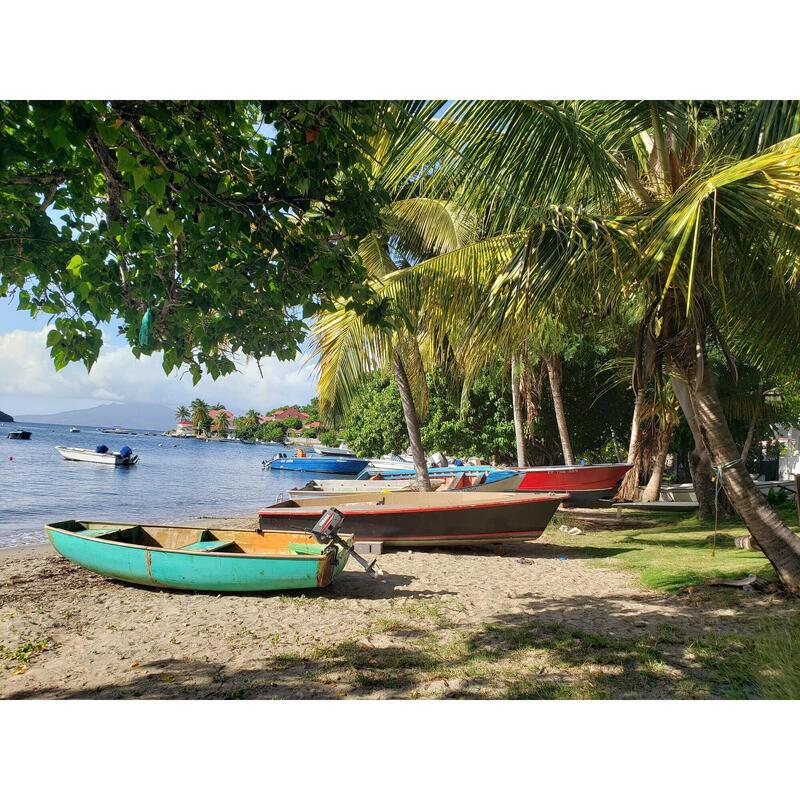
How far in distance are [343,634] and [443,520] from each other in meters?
2.87

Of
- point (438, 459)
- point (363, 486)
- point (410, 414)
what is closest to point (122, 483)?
point (363, 486)

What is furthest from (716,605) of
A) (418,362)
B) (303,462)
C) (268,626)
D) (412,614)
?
(303,462)

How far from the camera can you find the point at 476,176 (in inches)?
133

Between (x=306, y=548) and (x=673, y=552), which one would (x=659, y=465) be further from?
(x=306, y=548)

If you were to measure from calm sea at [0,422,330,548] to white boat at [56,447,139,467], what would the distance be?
0.51 ft

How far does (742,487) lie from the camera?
12.6 feet

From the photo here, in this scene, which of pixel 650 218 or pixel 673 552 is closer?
pixel 650 218

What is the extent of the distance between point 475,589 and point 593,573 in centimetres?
131

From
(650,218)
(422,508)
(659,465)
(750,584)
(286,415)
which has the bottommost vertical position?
(750,584)

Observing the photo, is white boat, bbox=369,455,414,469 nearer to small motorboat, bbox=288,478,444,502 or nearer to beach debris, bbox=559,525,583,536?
small motorboat, bbox=288,478,444,502

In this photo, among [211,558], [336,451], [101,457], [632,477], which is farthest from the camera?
[336,451]

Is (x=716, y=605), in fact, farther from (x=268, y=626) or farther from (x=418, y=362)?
(x=418, y=362)

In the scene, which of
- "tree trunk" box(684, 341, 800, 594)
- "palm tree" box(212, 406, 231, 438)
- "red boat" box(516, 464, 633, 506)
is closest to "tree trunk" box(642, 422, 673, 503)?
"red boat" box(516, 464, 633, 506)

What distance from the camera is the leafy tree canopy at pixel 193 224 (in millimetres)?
2424
